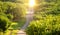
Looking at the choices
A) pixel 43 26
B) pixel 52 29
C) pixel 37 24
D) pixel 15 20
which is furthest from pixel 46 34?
pixel 15 20

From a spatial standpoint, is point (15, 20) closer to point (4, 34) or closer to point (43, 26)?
point (4, 34)

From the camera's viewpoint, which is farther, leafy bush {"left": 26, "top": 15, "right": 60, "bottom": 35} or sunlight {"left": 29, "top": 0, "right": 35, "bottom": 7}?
sunlight {"left": 29, "top": 0, "right": 35, "bottom": 7}

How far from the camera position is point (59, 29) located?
1452 cm

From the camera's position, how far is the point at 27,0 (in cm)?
5153

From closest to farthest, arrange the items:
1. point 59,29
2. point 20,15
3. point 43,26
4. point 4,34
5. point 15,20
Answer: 1. point 59,29
2. point 43,26
3. point 4,34
4. point 15,20
5. point 20,15

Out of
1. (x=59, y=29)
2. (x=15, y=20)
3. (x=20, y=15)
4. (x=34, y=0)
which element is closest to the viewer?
(x=59, y=29)

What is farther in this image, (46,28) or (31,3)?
(31,3)

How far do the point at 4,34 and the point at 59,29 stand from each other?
34.4 feet

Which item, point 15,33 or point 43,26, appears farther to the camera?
point 15,33

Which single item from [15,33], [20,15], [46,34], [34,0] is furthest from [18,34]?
[34,0]

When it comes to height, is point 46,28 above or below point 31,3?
above

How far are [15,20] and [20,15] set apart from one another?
9.63 feet

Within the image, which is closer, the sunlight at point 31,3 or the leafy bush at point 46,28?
the leafy bush at point 46,28

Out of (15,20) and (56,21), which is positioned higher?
(56,21)
